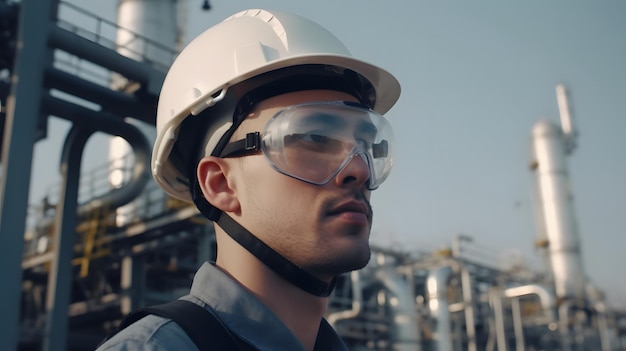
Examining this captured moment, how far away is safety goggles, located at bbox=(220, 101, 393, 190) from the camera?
1.24 m

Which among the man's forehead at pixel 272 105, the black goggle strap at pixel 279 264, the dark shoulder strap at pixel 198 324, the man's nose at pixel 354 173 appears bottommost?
the dark shoulder strap at pixel 198 324

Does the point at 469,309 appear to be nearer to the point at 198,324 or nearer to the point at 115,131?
the point at 115,131

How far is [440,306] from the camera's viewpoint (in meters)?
10.9

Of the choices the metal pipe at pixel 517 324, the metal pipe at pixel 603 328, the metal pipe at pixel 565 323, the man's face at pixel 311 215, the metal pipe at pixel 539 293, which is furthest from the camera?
the metal pipe at pixel 603 328

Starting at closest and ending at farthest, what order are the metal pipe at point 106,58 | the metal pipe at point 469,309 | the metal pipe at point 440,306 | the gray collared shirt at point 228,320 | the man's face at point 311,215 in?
the gray collared shirt at point 228,320 < the man's face at point 311,215 < the metal pipe at point 106,58 < the metal pipe at point 440,306 < the metal pipe at point 469,309

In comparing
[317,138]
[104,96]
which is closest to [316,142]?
[317,138]

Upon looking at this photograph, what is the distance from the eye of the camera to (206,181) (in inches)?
53.0

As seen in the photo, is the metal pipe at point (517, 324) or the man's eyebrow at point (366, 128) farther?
the metal pipe at point (517, 324)

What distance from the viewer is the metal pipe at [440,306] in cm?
1063

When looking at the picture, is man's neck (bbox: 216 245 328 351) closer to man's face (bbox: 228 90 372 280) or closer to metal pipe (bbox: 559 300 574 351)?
man's face (bbox: 228 90 372 280)

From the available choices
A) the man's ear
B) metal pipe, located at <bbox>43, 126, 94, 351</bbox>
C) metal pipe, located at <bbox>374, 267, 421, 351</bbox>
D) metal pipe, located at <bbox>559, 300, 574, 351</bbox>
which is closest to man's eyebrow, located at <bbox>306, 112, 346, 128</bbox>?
the man's ear

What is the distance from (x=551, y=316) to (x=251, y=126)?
13.6 meters

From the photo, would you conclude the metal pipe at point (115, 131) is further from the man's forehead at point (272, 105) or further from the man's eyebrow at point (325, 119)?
the man's eyebrow at point (325, 119)

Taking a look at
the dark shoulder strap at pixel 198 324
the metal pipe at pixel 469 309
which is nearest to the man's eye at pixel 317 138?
the dark shoulder strap at pixel 198 324
